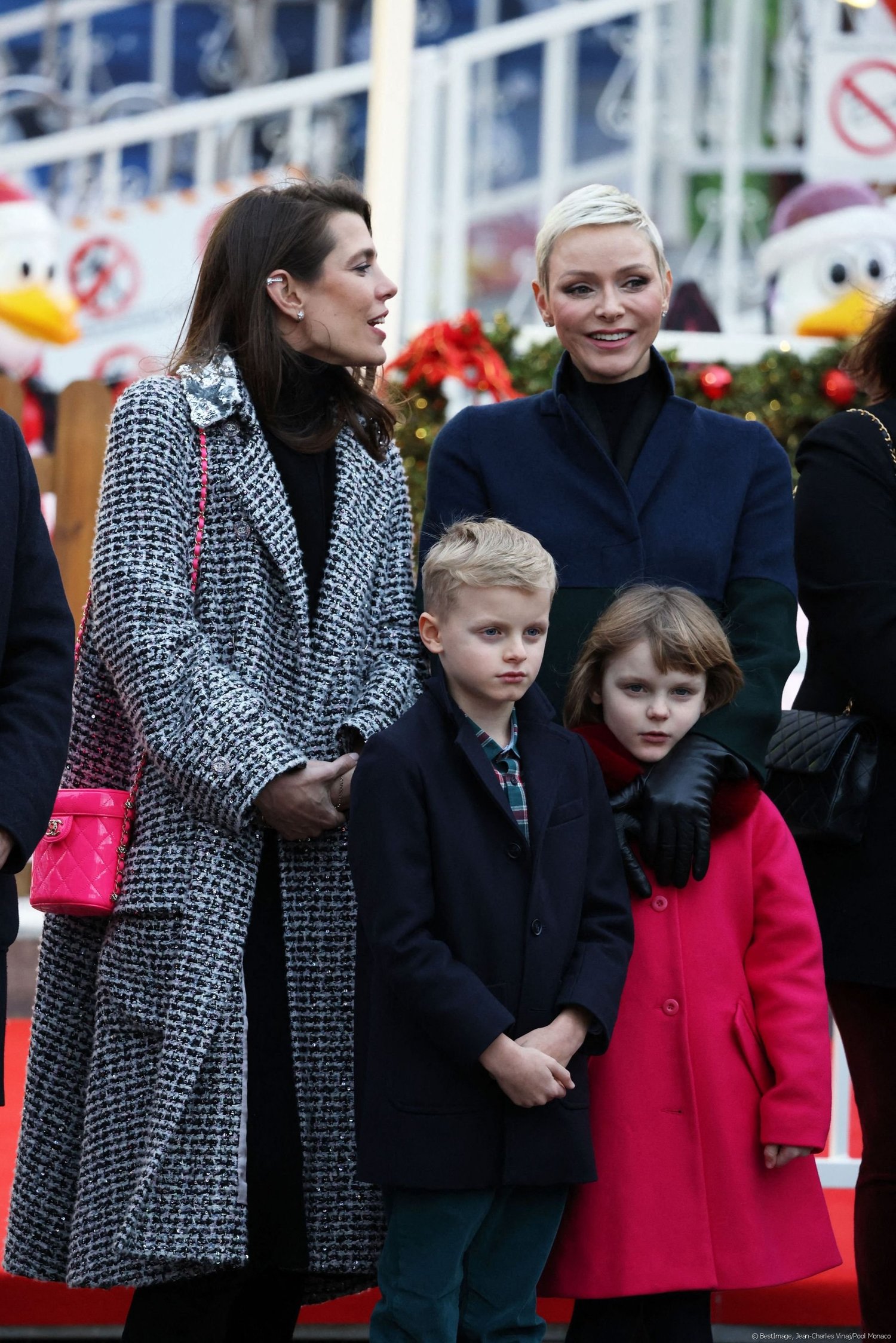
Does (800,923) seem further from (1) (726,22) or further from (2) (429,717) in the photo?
(1) (726,22)

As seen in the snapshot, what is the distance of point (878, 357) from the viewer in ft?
8.59

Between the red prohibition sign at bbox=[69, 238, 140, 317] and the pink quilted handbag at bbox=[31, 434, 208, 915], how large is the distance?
5.25 metres

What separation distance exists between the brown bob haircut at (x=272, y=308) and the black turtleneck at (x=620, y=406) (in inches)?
12.9

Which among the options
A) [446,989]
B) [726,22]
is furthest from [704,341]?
Answer: [446,989]

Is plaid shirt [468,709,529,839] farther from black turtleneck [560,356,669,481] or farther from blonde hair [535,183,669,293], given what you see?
blonde hair [535,183,669,293]

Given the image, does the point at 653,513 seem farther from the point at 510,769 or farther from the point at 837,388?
the point at 837,388

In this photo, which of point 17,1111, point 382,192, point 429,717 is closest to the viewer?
point 429,717

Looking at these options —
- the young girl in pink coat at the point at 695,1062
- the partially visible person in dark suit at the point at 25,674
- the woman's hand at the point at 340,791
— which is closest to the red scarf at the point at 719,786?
the young girl in pink coat at the point at 695,1062

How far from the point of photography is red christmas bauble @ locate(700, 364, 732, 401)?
526 cm

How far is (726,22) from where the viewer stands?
23.1ft

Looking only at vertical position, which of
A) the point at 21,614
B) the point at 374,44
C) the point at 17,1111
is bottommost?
the point at 17,1111

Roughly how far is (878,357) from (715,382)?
2.68 meters

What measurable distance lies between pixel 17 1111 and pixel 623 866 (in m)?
2.34

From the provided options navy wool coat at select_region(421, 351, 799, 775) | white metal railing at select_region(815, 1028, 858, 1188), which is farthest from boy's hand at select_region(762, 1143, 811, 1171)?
white metal railing at select_region(815, 1028, 858, 1188)
